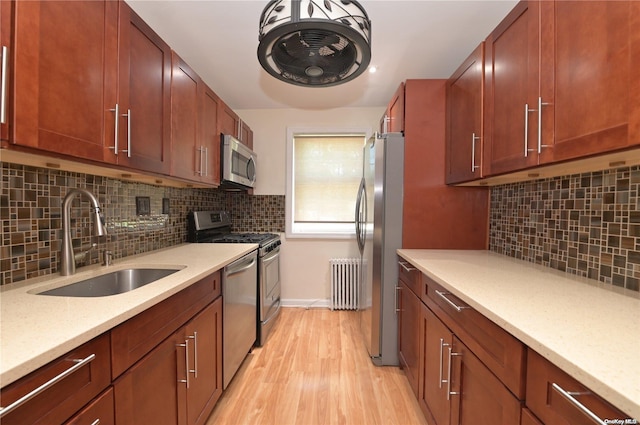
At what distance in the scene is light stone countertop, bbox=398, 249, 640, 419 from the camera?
0.55m

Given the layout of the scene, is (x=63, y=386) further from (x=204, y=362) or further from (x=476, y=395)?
(x=476, y=395)

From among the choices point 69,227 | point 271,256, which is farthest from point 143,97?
point 271,256

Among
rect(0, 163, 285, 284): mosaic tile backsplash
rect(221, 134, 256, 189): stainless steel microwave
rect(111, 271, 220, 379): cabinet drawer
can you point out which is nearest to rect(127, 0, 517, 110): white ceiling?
rect(221, 134, 256, 189): stainless steel microwave

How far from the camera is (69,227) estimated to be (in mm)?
1251

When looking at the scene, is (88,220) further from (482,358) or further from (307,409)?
(482,358)

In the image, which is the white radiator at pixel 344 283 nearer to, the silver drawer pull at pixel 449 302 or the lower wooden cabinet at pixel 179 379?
the lower wooden cabinet at pixel 179 379

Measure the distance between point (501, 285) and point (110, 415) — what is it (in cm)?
149

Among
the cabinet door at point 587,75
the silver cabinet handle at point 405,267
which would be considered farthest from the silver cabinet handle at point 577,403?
the silver cabinet handle at point 405,267

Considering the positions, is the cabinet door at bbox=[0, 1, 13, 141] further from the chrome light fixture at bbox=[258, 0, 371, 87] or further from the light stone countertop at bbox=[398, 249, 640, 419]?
the light stone countertop at bbox=[398, 249, 640, 419]

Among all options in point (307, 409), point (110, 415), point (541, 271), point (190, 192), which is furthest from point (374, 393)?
point (190, 192)

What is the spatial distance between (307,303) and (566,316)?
2.82 metres

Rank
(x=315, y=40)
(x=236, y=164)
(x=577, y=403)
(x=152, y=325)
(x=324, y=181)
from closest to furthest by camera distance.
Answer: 1. (x=577, y=403)
2. (x=152, y=325)
3. (x=315, y=40)
4. (x=236, y=164)
5. (x=324, y=181)

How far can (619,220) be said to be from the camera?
1.15 metres

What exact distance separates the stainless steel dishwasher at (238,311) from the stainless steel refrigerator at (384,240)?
988 mm
